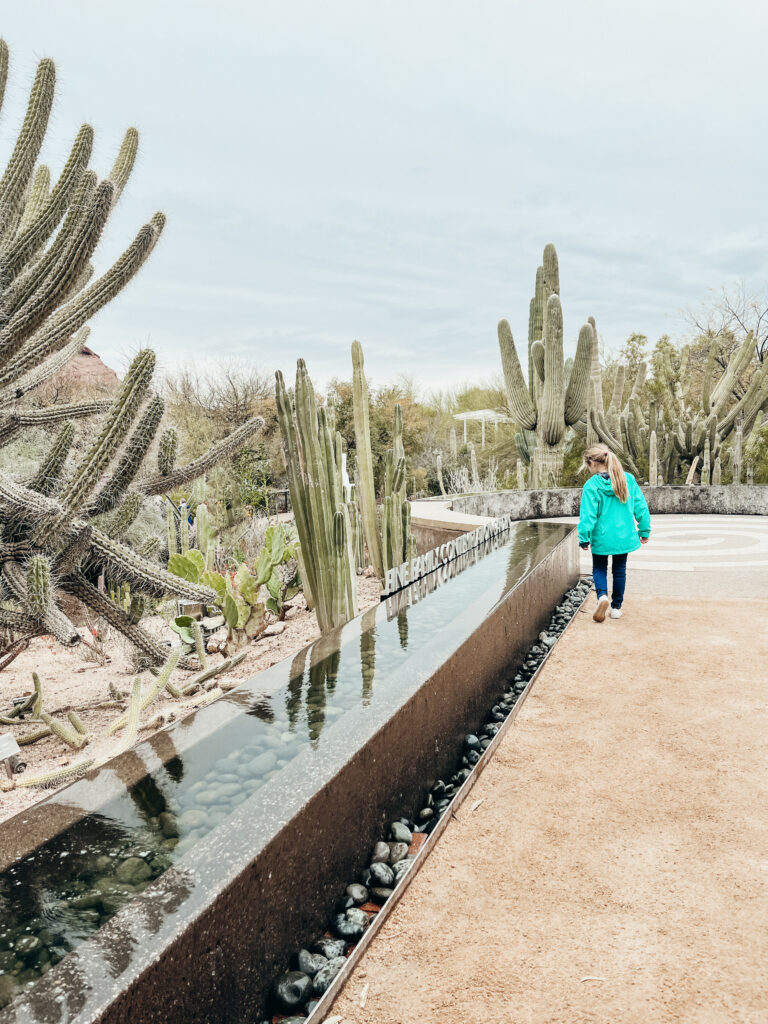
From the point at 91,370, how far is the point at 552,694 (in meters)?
23.1

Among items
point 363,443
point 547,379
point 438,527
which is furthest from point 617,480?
point 547,379

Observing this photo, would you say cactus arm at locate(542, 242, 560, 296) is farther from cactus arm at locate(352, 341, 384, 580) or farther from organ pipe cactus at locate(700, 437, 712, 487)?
cactus arm at locate(352, 341, 384, 580)

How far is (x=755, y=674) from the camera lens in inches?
167

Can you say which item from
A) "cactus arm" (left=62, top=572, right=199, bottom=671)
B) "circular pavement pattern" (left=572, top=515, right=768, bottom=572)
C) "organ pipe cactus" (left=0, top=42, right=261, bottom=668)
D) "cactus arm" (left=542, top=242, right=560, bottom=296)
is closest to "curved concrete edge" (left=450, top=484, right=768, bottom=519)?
"circular pavement pattern" (left=572, top=515, right=768, bottom=572)

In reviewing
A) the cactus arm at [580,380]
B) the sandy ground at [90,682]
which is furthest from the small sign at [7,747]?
the cactus arm at [580,380]

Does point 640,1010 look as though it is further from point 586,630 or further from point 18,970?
point 586,630

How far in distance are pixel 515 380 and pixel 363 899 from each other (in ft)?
47.5

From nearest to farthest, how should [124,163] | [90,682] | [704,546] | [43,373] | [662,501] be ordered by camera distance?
[43,373] < [90,682] < [124,163] < [704,546] < [662,501]

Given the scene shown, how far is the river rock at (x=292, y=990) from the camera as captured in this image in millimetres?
1706

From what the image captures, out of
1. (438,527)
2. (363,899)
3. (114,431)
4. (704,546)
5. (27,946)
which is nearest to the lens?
(27,946)

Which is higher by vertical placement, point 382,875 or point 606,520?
point 606,520

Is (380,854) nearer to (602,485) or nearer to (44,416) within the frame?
(602,485)

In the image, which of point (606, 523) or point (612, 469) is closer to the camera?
point (612, 469)

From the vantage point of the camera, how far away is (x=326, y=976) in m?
1.79
